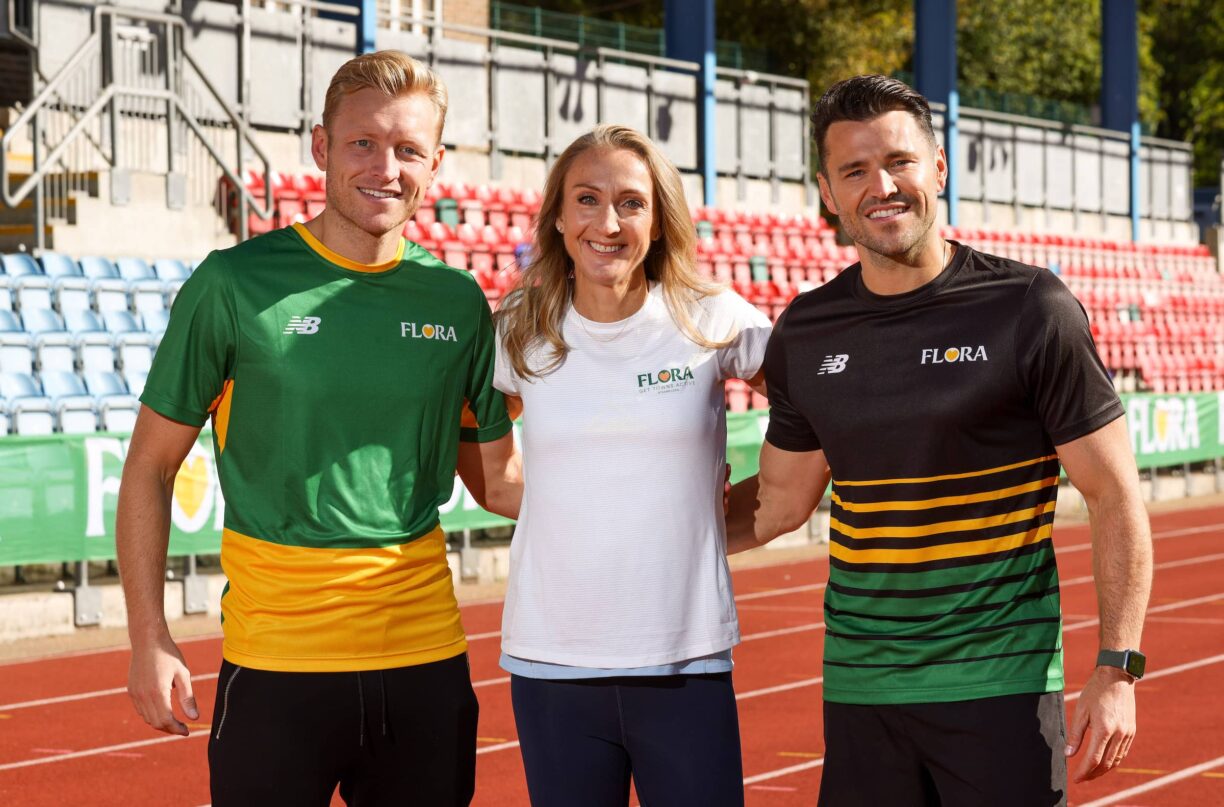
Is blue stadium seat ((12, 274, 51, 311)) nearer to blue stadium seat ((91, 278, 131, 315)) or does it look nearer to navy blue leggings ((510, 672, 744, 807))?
blue stadium seat ((91, 278, 131, 315))

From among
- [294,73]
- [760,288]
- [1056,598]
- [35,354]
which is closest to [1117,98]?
[760,288]

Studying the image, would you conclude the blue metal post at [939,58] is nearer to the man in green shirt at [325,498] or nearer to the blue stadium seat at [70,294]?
the blue stadium seat at [70,294]

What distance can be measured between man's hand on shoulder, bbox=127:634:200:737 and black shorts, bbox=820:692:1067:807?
1.29 m

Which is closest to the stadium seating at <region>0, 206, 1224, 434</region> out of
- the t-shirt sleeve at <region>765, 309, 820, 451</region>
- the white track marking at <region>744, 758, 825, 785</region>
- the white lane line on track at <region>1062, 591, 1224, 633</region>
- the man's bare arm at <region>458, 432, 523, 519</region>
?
the t-shirt sleeve at <region>765, 309, 820, 451</region>

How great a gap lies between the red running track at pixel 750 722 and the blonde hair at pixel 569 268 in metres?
3.62

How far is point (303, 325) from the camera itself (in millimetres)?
3611

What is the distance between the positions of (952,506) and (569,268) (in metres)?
1.02

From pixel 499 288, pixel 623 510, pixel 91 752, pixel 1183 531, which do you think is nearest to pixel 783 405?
pixel 623 510

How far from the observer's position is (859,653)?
3471 mm

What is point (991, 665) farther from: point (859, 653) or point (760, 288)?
point (760, 288)

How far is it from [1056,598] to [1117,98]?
104ft

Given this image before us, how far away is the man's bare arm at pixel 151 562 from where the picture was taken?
346cm

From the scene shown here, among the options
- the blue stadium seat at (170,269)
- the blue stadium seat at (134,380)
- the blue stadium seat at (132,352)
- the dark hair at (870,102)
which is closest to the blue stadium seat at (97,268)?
the blue stadium seat at (170,269)

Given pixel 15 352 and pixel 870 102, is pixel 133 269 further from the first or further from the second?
pixel 870 102
